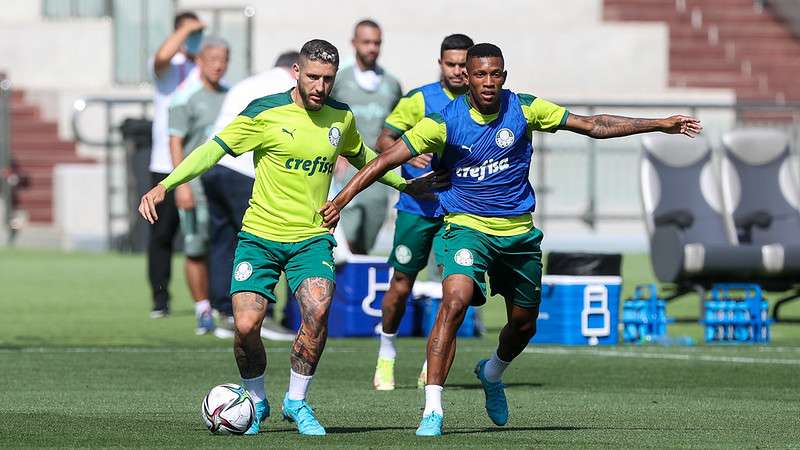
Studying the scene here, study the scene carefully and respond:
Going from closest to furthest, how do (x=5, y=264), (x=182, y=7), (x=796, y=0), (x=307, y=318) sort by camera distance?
(x=307, y=318)
(x=5, y=264)
(x=182, y=7)
(x=796, y=0)

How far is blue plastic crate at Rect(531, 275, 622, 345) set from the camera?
50.9 feet

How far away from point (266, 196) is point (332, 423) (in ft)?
3.97

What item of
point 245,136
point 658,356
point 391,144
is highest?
point 245,136

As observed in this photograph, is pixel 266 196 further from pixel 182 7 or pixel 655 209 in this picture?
pixel 182 7

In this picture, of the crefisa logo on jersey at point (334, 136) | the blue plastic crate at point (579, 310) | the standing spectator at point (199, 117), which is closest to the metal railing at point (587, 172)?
the standing spectator at point (199, 117)

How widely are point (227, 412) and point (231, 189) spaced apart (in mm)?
5839

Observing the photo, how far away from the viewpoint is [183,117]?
642 inches

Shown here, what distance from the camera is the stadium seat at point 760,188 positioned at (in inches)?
736

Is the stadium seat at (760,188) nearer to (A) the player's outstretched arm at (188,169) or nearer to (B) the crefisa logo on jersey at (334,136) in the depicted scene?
(B) the crefisa logo on jersey at (334,136)

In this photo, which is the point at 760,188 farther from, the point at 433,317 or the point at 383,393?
the point at 383,393

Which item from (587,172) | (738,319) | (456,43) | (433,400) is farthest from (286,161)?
(587,172)

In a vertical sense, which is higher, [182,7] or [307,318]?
[182,7]

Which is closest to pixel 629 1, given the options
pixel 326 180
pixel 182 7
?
pixel 182 7

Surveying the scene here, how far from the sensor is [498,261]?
419 inches
